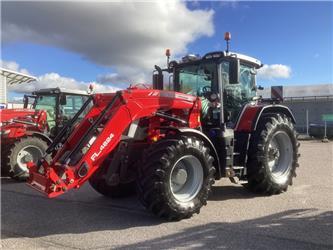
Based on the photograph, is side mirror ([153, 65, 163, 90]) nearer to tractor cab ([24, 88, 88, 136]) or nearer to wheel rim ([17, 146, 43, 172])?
wheel rim ([17, 146, 43, 172])

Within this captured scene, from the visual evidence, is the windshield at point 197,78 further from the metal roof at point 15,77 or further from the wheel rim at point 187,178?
the metal roof at point 15,77

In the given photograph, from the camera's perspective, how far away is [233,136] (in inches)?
286

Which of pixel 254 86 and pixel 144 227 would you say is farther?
pixel 254 86

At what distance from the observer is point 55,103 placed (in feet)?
37.6

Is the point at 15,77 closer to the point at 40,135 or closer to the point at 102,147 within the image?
the point at 40,135

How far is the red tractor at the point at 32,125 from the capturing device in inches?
374

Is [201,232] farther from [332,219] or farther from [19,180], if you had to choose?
[19,180]

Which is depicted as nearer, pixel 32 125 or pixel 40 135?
pixel 40 135

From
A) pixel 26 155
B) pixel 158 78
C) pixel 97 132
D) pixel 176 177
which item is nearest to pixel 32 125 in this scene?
pixel 26 155

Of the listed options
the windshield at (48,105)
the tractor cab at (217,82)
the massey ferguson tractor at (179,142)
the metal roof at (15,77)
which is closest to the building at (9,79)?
the metal roof at (15,77)

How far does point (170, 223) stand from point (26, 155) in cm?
527

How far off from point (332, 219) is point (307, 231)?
78cm

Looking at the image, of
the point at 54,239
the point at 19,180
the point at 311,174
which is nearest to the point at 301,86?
the point at 311,174

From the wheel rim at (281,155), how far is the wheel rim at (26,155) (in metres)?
5.31
